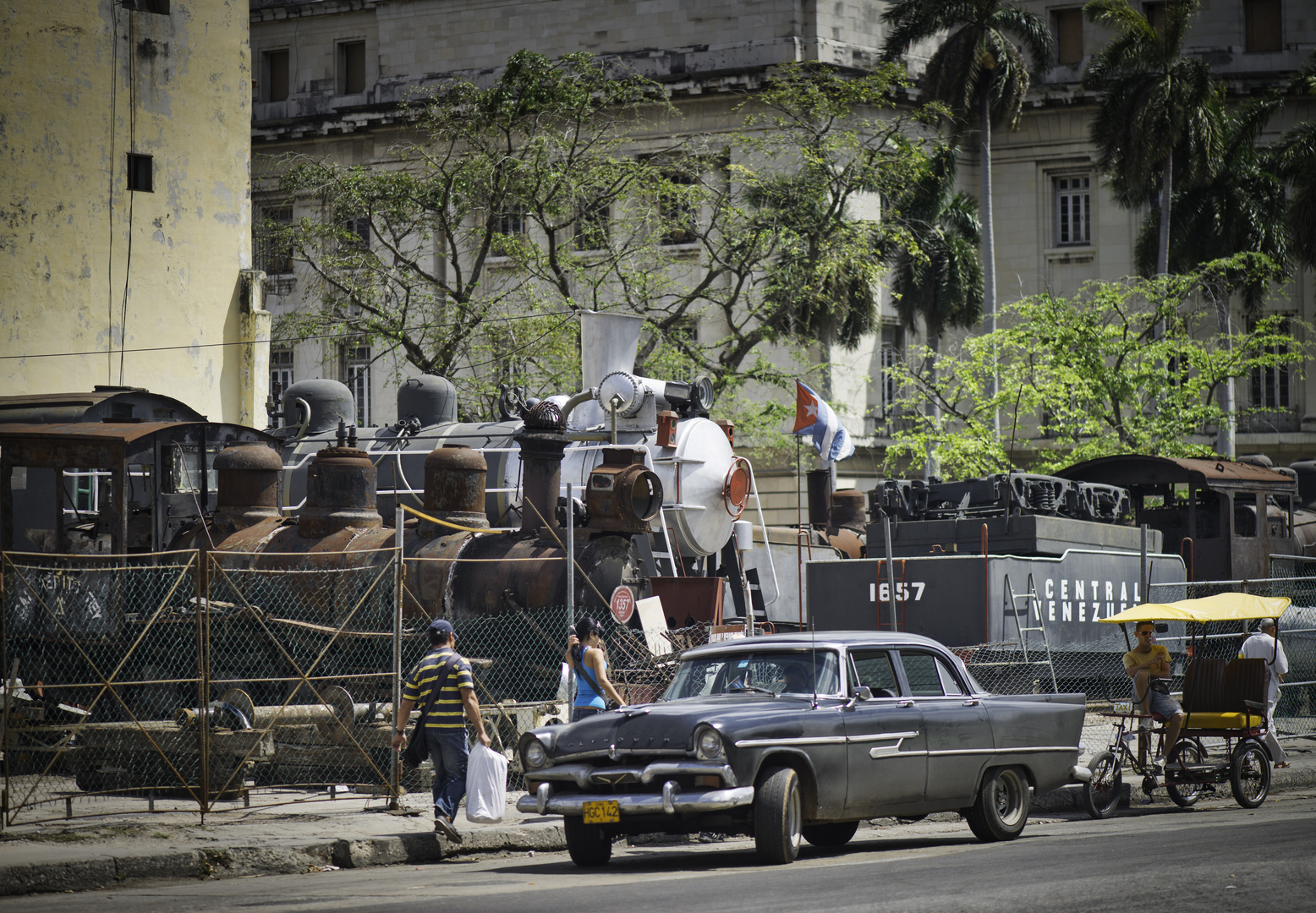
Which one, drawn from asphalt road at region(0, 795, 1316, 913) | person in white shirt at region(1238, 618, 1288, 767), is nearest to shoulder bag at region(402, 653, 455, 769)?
asphalt road at region(0, 795, 1316, 913)

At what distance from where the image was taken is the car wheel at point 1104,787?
1341 centimetres

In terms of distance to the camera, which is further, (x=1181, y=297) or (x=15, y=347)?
(x=1181, y=297)

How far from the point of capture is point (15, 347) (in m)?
27.3

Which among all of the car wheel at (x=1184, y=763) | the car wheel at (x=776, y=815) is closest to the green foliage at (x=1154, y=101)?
the car wheel at (x=1184, y=763)

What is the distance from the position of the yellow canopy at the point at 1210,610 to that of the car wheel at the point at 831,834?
4255mm

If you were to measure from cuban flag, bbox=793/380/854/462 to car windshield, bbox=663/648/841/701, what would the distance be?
12.9m

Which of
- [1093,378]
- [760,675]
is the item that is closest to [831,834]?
[760,675]

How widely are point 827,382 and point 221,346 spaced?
17.5 metres

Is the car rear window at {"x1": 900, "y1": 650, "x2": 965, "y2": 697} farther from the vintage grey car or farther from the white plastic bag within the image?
the white plastic bag

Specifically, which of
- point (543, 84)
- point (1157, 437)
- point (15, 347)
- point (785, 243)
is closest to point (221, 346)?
point (15, 347)

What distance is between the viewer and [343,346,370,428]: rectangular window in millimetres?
41406

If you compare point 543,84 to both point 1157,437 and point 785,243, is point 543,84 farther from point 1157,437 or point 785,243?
point 1157,437

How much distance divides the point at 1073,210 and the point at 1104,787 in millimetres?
38882

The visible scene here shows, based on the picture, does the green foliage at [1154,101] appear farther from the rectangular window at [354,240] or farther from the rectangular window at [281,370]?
the rectangular window at [281,370]
